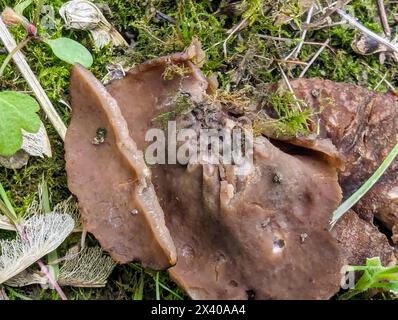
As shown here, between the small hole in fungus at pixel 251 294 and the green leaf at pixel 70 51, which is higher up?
the green leaf at pixel 70 51

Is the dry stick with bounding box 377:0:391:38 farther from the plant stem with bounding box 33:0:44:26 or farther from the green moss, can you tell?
the plant stem with bounding box 33:0:44:26

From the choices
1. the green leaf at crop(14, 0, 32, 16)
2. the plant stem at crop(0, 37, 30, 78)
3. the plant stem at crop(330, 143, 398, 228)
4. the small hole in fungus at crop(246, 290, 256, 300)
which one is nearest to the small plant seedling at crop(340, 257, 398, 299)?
the plant stem at crop(330, 143, 398, 228)

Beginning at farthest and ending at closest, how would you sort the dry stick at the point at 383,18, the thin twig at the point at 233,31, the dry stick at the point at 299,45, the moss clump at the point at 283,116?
the dry stick at the point at 383,18 → the dry stick at the point at 299,45 → the thin twig at the point at 233,31 → the moss clump at the point at 283,116

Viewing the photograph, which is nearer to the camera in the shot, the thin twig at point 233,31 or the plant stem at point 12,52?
the plant stem at point 12,52

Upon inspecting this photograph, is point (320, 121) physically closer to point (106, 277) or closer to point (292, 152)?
point (292, 152)

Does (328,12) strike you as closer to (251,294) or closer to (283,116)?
(283,116)

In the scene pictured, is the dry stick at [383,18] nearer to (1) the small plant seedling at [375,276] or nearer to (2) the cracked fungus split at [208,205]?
(2) the cracked fungus split at [208,205]

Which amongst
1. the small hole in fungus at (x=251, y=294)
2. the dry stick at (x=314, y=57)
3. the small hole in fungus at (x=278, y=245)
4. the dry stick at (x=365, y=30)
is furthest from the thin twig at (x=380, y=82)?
the small hole in fungus at (x=251, y=294)

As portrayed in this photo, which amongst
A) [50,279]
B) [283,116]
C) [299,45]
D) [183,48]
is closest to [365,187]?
[283,116]
